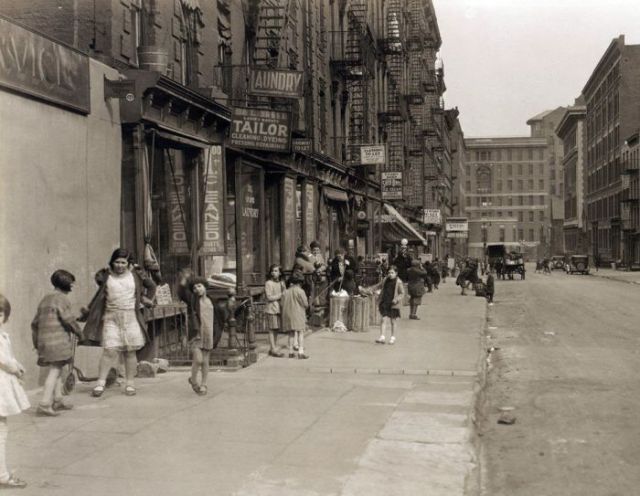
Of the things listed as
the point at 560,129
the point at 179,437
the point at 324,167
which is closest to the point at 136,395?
the point at 179,437

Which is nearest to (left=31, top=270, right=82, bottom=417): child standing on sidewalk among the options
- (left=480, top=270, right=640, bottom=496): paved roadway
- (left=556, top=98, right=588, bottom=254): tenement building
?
(left=480, top=270, right=640, bottom=496): paved roadway

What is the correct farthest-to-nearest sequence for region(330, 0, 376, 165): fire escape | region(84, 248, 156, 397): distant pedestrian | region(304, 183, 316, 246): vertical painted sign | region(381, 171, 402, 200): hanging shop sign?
region(381, 171, 402, 200): hanging shop sign < region(330, 0, 376, 165): fire escape < region(304, 183, 316, 246): vertical painted sign < region(84, 248, 156, 397): distant pedestrian

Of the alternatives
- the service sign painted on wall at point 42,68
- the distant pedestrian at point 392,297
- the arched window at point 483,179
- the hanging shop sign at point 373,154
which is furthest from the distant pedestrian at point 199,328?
the arched window at point 483,179

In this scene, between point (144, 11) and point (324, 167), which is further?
point (324, 167)

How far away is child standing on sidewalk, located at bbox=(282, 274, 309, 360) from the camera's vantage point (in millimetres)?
13812

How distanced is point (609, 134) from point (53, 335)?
84890mm

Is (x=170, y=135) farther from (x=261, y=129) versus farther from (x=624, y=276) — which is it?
(x=624, y=276)

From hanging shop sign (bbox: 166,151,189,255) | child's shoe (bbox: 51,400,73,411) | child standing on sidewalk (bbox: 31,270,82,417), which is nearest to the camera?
child standing on sidewalk (bbox: 31,270,82,417)

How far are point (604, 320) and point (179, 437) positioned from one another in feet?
55.4

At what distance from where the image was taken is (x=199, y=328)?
10242 mm

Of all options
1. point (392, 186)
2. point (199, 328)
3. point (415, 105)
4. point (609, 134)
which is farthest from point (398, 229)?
point (609, 134)

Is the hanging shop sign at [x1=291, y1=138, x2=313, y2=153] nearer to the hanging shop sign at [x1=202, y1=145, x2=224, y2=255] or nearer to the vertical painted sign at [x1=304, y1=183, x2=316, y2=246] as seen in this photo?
the vertical painted sign at [x1=304, y1=183, x2=316, y2=246]

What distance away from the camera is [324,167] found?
27.2 meters

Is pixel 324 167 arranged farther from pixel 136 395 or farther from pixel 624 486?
pixel 624 486
